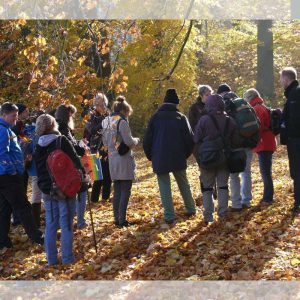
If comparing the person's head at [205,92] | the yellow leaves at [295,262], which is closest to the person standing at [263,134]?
the person's head at [205,92]

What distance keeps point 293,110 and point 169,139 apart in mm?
1598

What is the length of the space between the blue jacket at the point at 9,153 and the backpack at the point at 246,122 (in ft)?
8.98

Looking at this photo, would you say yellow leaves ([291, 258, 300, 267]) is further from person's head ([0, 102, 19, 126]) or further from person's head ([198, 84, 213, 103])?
person's head ([0, 102, 19, 126])

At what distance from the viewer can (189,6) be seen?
229 inches

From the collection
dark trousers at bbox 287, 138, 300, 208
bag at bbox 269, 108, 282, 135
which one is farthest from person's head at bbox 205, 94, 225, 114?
bag at bbox 269, 108, 282, 135

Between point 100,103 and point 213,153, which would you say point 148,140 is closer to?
point 100,103

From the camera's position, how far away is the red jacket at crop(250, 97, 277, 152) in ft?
24.4

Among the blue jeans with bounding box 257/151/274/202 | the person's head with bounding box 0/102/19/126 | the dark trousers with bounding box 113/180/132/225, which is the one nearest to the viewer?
the person's head with bounding box 0/102/19/126

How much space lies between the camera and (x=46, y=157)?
582 centimetres

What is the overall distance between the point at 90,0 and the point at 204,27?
1682cm

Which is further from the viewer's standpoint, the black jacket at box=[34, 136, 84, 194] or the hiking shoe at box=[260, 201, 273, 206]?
the hiking shoe at box=[260, 201, 273, 206]

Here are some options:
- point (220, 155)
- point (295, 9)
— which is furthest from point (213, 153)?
point (295, 9)

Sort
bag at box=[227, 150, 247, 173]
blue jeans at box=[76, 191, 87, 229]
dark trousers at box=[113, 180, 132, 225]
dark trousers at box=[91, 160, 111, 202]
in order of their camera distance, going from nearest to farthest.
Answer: bag at box=[227, 150, 247, 173], dark trousers at box=[113, 180, 132, 225], blue jeans at box=[76, 191, 87, 229], dark trousers at box=[91, 160, 111, 202]

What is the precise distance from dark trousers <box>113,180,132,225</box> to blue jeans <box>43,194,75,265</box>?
4.11 feet
